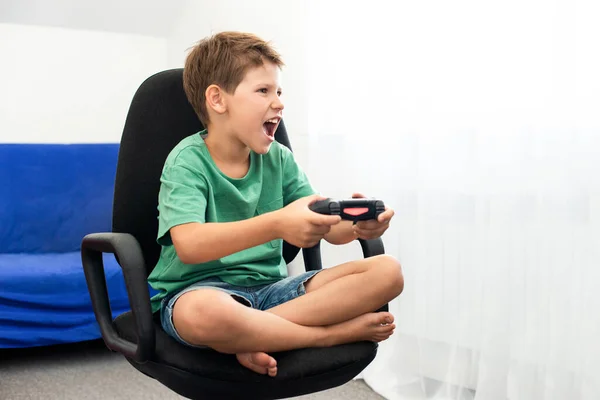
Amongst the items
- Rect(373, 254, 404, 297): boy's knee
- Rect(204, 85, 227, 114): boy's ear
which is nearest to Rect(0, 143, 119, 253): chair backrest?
Rect(204, 85, 227, 114): boy's ear

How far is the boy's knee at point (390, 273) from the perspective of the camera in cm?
109

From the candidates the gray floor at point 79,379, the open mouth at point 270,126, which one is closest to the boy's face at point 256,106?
the open mouth at point 270,126

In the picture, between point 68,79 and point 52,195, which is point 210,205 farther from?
point 68,79

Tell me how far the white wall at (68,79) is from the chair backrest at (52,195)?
1.06 feet

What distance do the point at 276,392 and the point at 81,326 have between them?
4.62 feet

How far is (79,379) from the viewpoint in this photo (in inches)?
83.2

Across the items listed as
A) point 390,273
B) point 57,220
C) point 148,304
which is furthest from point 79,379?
point 390,273

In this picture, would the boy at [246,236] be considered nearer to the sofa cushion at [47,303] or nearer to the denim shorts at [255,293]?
the denim shorts at [255,293]

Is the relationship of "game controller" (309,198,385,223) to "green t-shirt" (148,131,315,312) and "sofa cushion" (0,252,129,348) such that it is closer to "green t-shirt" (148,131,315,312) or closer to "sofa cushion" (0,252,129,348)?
"green t-shirt" (148,131,315,312)

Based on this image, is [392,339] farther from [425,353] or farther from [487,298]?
[487,298]

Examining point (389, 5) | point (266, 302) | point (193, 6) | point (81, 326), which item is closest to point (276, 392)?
point (266, 302)

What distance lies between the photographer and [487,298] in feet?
5.61

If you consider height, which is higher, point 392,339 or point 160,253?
point 160,253

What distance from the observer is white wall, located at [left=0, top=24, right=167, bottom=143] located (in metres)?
2.88
